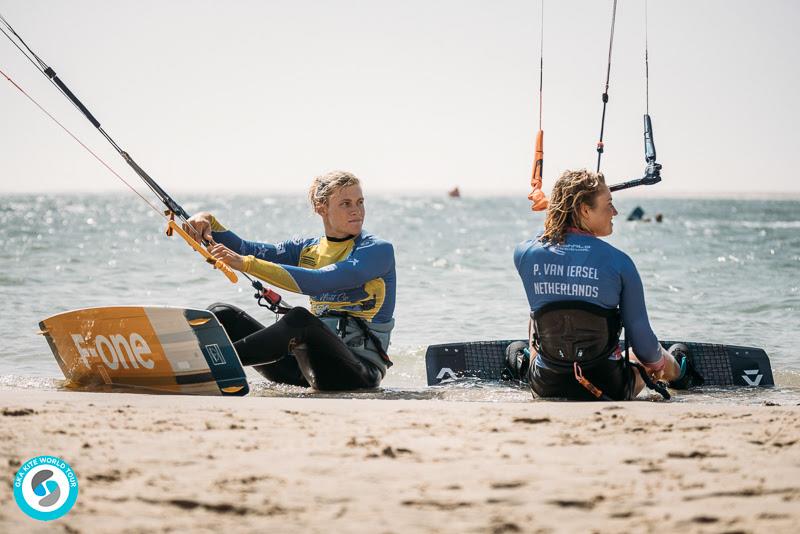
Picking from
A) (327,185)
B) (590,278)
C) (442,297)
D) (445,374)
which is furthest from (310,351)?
(442,297)

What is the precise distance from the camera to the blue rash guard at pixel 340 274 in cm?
484

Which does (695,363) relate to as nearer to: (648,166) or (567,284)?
(648,166)

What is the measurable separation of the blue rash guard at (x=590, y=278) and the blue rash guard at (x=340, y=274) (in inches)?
35.9

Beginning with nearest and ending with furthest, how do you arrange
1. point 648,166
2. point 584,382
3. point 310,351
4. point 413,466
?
point 413,466 < point 584,382 < point 310,351 < point 648,166

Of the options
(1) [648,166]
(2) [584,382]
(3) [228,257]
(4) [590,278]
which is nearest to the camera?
(4) [590,278]

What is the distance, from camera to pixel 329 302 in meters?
5.29

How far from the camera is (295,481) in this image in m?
2.87

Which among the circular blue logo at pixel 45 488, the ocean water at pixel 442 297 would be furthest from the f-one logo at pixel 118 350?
the circular blue logo at pixel 45 488

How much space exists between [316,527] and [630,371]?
9.02 ft

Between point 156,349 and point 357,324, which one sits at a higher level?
point 357,324

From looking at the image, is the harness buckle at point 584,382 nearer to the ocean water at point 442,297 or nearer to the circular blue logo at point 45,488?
the ocean water at point 442,297

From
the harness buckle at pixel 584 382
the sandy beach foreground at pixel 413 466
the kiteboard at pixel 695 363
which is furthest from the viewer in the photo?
the kiteboard at pixel 695 363

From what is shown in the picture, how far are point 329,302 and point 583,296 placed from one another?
60.7 inches

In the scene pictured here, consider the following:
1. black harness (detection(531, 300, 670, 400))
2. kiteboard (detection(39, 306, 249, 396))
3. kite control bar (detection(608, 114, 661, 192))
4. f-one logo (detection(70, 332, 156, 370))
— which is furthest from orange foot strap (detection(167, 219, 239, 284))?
kite control bar (detection(608, 114, 661, 192))
